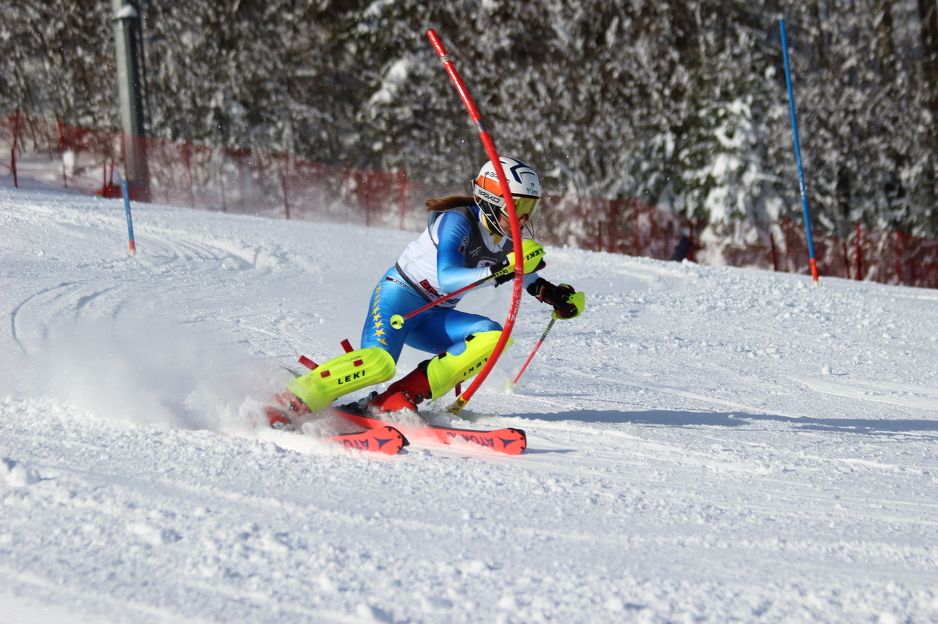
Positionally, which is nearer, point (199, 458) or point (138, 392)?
point (199, 458)

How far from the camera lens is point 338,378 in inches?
198

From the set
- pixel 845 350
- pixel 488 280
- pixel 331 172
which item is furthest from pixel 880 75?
pixel 488 280

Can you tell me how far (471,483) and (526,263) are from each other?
1234 mm

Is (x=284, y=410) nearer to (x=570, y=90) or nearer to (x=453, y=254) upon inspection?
(x=453, y=254)

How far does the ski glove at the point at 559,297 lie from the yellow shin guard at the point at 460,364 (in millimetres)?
314

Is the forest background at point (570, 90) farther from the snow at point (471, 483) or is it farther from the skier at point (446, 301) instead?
the skier at point (446, 301)

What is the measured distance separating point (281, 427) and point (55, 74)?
33017 millimetres

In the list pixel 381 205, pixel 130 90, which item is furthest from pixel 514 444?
pixel 381 205

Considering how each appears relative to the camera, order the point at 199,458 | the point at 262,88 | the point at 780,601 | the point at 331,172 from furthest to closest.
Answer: the point at 262,88 < the point at 331,172 < the point at 199,458 < the point at 780,601

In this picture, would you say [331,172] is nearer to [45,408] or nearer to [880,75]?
[880,75]

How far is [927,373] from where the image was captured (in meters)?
8.39

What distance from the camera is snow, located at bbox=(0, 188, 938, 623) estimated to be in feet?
9.53

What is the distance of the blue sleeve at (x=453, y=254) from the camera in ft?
16.6

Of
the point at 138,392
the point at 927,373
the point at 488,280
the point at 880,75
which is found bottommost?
the point at 927,373
